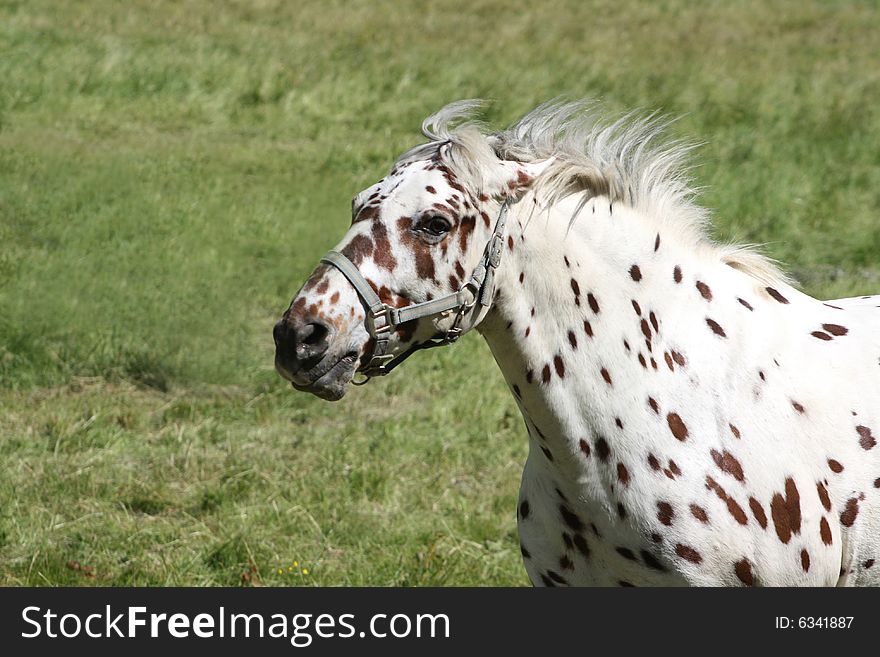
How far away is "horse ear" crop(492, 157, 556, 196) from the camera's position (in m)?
3.39

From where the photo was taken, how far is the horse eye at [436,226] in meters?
3.27

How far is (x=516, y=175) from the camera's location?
11.2 ft

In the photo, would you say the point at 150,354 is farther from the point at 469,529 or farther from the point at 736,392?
the point at 736,392

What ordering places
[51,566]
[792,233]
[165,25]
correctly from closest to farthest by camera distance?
[51,566], [792,233], [165,25]

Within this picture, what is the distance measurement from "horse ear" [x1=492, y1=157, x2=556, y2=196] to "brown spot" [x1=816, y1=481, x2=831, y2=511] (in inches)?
49.7

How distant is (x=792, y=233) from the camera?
35.2ft

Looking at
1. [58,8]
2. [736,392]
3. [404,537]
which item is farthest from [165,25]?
[736,392]

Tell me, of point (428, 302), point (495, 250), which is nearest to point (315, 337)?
point (428, 302)

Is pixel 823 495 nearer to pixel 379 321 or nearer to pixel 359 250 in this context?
pixel 379 321

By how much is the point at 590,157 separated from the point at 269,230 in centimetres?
659

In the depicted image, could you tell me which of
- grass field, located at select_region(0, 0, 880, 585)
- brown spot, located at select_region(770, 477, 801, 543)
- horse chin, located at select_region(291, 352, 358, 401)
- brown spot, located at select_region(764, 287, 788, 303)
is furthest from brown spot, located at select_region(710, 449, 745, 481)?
horse chin, located at select_region(291, 352, 358, 401)

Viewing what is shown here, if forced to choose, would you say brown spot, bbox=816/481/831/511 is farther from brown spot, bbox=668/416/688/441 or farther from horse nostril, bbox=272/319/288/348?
horse nostril, bbox=272/319/288/348

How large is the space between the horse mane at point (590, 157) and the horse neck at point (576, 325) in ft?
0.35

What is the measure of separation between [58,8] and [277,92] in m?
4.38
